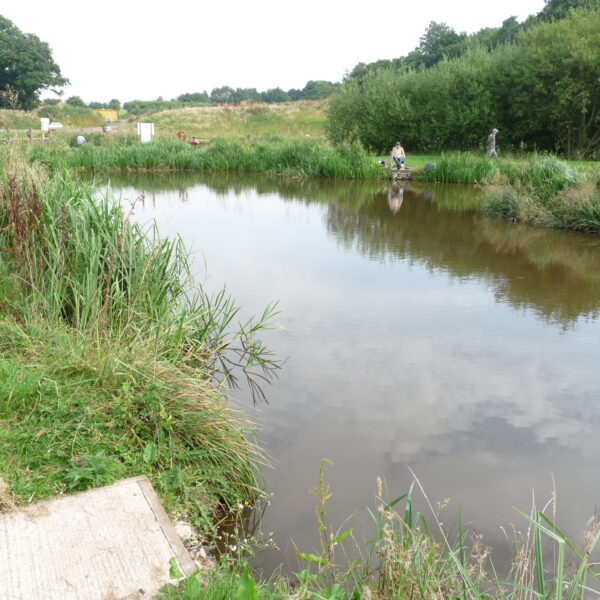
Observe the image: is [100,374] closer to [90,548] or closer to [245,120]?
[90,548]

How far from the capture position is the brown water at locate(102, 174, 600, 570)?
3.64 m

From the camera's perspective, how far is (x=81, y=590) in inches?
85.6

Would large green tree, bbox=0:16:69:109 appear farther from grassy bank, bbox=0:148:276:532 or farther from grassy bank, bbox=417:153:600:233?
grassy bank, bbox=0:148:276:532

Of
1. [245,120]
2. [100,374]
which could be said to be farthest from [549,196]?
[245,120]

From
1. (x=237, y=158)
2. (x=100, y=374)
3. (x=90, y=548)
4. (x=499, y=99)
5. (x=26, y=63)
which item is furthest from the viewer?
(x=26, y=63)

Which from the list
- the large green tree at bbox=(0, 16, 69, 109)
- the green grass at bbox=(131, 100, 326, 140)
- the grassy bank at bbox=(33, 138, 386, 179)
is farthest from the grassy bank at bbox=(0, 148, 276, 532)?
the large green tree at bbox=(0, 16, 69, 109)

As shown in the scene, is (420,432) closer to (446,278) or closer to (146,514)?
(146,514)

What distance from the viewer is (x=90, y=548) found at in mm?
2402

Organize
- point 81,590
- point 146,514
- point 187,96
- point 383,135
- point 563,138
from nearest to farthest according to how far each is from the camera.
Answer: point 81,590 < point 146,514 < point 563,138 < point 383,135 < point 187,96

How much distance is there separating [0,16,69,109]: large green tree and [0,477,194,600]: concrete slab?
59102 millimetres

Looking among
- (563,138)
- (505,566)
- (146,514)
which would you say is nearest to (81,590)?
(146,514)

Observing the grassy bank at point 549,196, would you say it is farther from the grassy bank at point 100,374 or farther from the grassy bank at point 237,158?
the grassy bank at point 100,374

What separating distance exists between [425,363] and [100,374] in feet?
9.63

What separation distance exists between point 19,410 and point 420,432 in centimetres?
253
